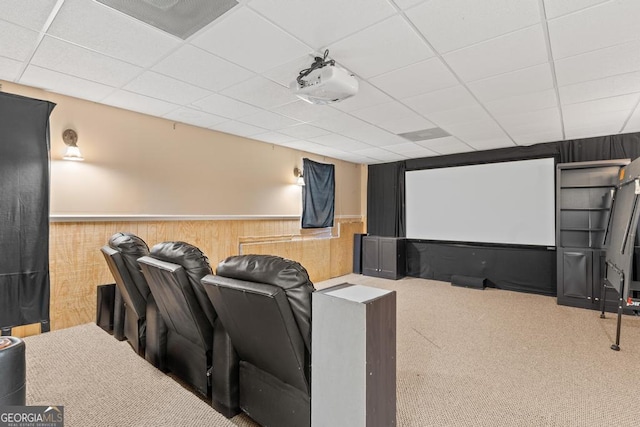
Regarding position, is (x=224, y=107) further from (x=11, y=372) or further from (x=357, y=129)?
(x=11, y=372)

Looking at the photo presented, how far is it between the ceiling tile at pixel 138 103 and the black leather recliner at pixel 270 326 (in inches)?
99.2

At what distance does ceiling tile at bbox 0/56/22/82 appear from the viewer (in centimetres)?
252

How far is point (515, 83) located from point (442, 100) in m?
0.66

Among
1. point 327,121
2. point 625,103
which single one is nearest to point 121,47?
point 327,121

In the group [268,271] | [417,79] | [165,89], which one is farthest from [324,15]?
[165,89]

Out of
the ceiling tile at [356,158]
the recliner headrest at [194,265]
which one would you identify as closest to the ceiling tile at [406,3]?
the recliner headrest at [194,265]

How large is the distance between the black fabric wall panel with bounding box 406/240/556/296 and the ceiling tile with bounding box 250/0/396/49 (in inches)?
196

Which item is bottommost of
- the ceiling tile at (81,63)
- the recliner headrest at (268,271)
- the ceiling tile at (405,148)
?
the recliner headrest at (268,271)

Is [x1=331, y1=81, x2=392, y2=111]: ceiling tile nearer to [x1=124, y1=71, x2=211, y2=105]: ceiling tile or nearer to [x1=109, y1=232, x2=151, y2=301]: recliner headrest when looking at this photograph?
[x1=124, y1=71, x2=211, y2=105]: ceiling tile

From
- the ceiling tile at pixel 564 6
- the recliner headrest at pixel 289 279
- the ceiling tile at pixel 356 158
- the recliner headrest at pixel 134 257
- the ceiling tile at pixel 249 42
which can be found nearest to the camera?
the recliner headrest at pixel 289 279

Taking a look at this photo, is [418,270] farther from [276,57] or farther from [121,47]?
[121,47]

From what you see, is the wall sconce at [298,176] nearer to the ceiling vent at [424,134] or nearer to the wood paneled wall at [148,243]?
the wood paneled wall at [148,243]

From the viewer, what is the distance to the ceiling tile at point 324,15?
1827 millimetres

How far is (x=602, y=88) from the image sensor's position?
2951 mm
